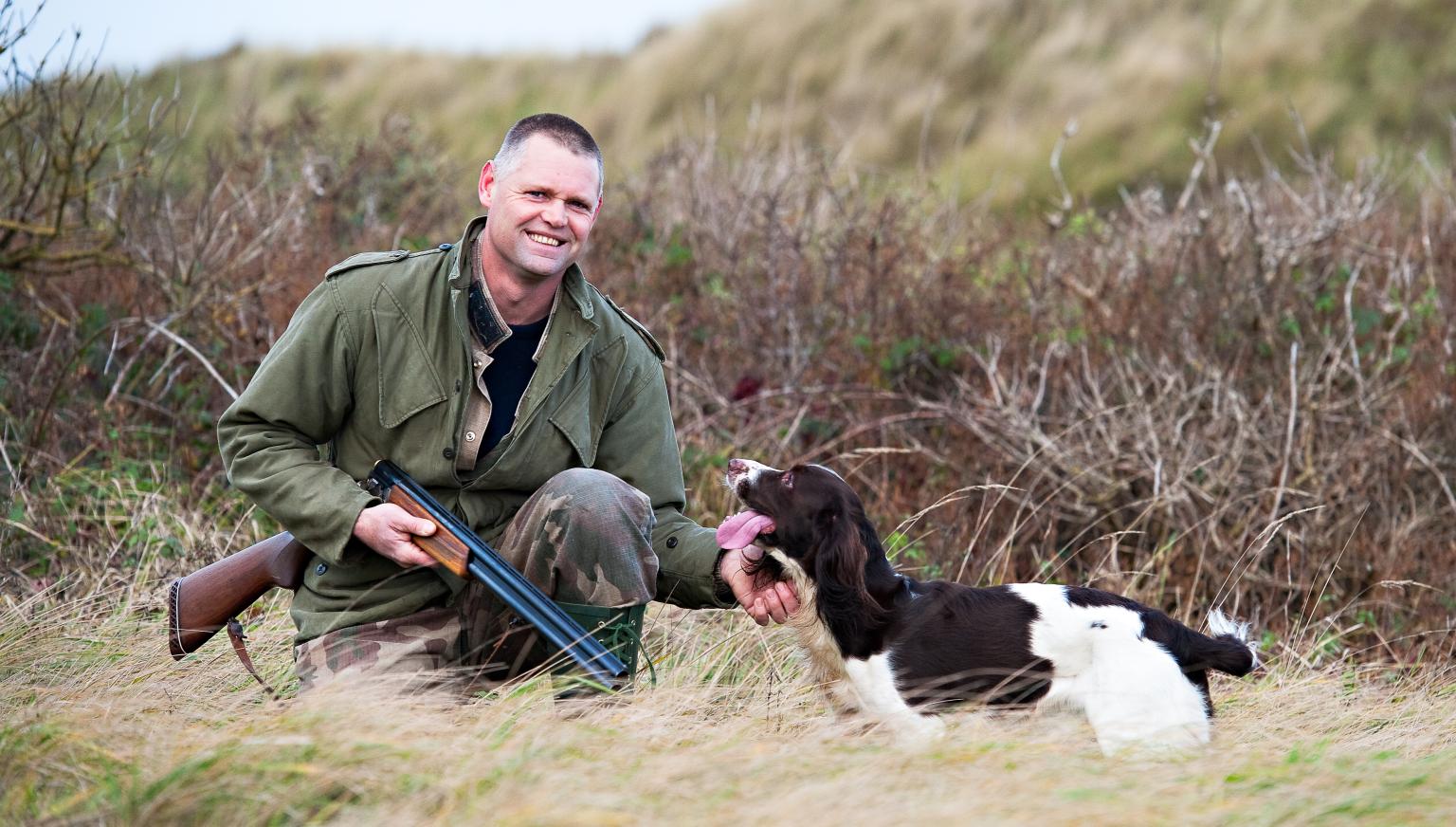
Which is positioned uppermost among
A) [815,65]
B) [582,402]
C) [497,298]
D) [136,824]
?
[815,65]

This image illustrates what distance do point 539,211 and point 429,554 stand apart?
96 cm

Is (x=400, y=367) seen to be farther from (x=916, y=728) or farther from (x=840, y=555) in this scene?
(x=916, y=728)

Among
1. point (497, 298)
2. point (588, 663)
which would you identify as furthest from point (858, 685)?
point (497, 298)

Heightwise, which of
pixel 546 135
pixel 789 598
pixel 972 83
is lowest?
pixel 789 598

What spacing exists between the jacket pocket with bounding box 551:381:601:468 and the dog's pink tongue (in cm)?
44

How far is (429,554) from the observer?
3.76 meters

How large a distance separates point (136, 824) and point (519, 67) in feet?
63.4

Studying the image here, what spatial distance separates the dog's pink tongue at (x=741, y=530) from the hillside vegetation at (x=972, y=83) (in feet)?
34.7

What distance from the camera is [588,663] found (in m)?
3.62

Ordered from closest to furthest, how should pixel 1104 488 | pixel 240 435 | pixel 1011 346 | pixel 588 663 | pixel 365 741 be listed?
pixel 365 741 → pixel 588 663 → pixel 240 435 → pixel 1104 488 → pixel 1011 346

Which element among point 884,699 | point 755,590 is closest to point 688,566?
point 755,590

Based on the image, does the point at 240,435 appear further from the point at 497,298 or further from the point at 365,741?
the point at 365,741

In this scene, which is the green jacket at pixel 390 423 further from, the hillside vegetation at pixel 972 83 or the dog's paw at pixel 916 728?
the hillside vegetation at pixel 972 83

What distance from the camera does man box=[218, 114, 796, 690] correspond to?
3.87 m
